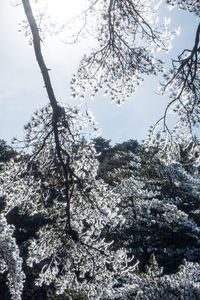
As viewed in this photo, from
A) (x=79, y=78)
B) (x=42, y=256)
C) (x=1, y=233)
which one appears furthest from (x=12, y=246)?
(x=79, y=78)

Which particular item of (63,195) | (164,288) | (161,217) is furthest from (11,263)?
(161,217)

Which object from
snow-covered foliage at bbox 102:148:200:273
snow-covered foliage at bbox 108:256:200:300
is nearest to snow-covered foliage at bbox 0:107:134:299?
snow-covered foliage at bbox 108:256:200:300

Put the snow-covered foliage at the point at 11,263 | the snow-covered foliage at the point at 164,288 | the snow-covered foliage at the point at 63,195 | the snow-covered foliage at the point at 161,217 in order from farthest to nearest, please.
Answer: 1. the snow-covered foliage at the point at 161,217
2. the snow-covered foliage at the point at 11,263
3. the snow-covered foliage at the point at 164,288
4. the snow-covered foliage at the point at 63,195

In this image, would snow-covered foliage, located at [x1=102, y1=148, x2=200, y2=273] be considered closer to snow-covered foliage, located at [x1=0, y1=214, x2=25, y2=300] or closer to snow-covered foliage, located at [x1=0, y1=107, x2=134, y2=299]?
snow-covered foliage, located at [x1=0, y1=214, x2=25, y2=300]

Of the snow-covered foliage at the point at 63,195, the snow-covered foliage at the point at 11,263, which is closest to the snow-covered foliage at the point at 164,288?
the snow-covered foliage at the point at 63,195

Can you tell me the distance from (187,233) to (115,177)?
655cm

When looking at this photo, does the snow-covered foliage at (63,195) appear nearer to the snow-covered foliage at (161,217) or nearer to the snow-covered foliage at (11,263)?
the snow-covered foliage at (11,263)

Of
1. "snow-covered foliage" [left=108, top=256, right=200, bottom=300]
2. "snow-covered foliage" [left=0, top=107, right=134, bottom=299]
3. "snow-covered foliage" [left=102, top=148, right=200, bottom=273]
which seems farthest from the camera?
"snow-covered foliage" [left=102, top=148, right=200, bottom=273]

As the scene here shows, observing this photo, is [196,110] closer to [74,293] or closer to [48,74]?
[48,74]

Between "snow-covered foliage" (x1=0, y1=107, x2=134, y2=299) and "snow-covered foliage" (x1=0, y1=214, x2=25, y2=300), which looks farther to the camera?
"snow-covered foliage" (x1=0, y1=214, x2=25, y2=300)

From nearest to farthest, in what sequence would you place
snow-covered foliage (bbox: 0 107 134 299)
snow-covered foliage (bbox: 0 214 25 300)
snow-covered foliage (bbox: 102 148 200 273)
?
snow-covered foliage (bbox: 0 107 134 299) < snow-covered foliage (bbox: 0 214 25 300) < snow-covered foliage (bbox: 102 148 200 273)

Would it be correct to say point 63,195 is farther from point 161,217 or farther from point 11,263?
point 161,217

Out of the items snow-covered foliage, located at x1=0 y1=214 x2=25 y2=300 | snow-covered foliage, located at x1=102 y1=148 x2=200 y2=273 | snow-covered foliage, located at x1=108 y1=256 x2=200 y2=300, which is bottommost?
snow-covered foliage, located at x1=108 y1=256 x2=200 y2=300

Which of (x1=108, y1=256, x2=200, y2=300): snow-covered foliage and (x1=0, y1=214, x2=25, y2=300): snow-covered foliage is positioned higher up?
(x1=0, y1=214, x2=25, y2=300): snow-covered foliage
